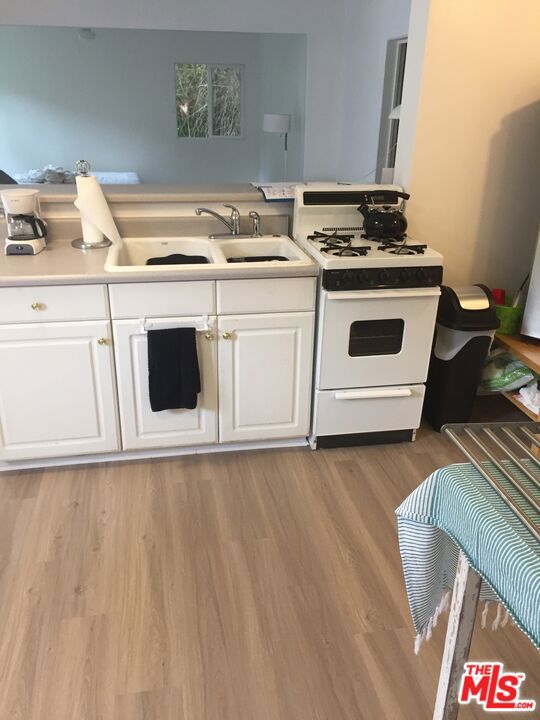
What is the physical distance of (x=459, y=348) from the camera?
2.89m

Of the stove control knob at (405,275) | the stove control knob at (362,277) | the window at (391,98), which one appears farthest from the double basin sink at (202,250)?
the window at (391,98)

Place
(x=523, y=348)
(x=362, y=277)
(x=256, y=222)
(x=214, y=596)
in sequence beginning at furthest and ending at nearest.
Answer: (x=256, y=222)
(x=523, y=348)
(x=362, y=277)
(x=214, y=596)

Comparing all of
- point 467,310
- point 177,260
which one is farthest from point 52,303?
point 467,310

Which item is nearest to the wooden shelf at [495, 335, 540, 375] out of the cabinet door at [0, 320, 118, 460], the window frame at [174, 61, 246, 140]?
the cabinet door at [0, 320, 118, 460]

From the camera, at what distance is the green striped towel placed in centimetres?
99

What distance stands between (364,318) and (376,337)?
0.13 meters

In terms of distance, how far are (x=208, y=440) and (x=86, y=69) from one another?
6.76 m

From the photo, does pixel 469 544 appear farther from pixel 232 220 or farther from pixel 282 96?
pixel 282 96

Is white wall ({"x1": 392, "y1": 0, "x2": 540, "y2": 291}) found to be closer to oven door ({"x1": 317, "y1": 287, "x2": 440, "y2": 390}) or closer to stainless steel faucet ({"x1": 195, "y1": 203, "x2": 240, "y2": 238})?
oven door ({"x1": 317, "y1": 287, "x2": 440, "y2": 390})

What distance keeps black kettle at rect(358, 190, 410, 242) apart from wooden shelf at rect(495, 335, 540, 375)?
73 cm

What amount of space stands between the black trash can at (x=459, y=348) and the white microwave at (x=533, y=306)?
167 mm

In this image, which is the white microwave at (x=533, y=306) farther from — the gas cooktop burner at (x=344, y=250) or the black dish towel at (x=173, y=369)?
the black dish towel at (x=173, y=369)

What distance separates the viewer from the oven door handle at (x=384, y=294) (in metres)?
2.60
